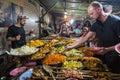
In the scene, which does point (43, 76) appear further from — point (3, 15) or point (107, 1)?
point (107, 1)

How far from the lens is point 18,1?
963 cm

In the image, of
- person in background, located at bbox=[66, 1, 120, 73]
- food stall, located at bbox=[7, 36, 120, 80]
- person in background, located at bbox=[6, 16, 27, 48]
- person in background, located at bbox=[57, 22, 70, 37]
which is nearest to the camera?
food stall, located at bbox=[7, 36, 120, 80]

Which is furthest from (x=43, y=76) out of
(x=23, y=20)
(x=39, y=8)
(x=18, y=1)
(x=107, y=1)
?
(x=39, y=8)

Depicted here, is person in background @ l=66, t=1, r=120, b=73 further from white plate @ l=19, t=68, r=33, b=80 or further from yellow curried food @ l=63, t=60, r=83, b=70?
white plate @ l=19, t=68, r=33, b=80

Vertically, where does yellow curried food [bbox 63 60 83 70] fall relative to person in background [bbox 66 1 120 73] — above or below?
below

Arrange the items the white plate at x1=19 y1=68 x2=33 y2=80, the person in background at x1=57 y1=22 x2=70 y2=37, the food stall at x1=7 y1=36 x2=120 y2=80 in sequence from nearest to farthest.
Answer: the white plate at x1=19 y1=68 x2=33 y2=80
the food stall at x1=7 y1=36 x2=120 y2=80
the person in background at x1=57 y1=22 x2=70 y2=37

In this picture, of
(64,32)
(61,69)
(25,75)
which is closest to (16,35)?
(61,69)

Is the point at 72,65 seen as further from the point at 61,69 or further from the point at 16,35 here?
the point at 16,35

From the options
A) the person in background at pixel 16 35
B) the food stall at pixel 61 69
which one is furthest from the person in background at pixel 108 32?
the person in background at pixel 16 35

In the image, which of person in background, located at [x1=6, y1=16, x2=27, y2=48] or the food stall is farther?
person in background, located at [x1=6, y1=16, x2=27, y2=48]

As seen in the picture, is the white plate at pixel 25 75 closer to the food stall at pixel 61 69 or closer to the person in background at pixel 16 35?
the food stall at pixel 61 69

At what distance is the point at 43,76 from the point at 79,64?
1.15 metres

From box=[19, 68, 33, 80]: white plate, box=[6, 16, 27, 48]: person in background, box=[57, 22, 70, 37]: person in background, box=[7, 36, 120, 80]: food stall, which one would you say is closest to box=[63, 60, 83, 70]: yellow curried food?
box=[7, 36, 120, 80]: food stall

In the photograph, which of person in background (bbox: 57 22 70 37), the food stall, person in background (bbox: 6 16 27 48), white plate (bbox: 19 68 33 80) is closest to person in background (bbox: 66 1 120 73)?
the food stall
